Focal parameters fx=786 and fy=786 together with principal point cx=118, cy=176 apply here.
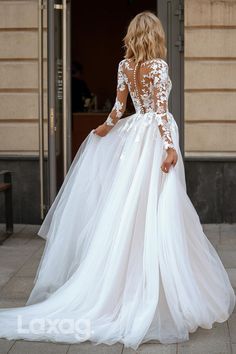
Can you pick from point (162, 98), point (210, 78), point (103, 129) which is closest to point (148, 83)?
point (162, 98)

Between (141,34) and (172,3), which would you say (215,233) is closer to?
(172,3)

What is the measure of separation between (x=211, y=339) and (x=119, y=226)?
3.36ft

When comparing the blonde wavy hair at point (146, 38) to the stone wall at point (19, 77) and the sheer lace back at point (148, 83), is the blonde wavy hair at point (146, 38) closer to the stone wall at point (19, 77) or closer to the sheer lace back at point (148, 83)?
the sheer lace back at point (148, 83)

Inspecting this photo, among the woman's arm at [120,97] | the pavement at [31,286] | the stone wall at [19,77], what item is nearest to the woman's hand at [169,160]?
the woman's arm at [120,97]

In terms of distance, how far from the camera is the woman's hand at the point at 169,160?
5539 mm

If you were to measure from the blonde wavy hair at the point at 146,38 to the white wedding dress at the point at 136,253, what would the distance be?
8 centimetres

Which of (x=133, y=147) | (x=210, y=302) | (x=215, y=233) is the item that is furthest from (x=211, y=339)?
→ (x=215, y=233)

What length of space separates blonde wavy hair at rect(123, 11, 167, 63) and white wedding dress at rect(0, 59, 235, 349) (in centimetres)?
8

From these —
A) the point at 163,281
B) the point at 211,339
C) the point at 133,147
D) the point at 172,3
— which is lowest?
the point at 211,339

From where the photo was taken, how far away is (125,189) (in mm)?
5723

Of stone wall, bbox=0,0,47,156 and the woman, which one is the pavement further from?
stone wall, bbox=0,0,47,156

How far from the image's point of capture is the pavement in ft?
17.4

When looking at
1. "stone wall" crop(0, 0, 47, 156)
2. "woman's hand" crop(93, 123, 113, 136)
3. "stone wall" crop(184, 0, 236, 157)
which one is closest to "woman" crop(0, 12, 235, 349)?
"woman's hand" crop(93, 123, 113, 136)

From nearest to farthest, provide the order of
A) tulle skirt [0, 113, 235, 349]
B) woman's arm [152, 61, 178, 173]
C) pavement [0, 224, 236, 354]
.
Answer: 1. pavement [0, 224, 236, 354]
2. tulle skirt [0, 113, 235, 349]
3. woman's arm [152, 61, 178, 173]
